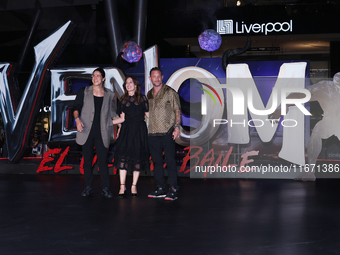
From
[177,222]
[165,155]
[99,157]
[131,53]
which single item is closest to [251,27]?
[131,53]

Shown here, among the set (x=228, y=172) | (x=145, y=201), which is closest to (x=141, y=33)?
(x=228, y=172)

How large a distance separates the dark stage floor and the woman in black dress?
0.40 metres

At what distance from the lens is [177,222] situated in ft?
11.1

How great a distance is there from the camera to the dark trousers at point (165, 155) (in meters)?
4.65

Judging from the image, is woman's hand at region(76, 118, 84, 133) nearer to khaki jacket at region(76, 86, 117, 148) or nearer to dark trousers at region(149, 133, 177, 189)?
khaki jacket at region(76, 86, 117, 148)

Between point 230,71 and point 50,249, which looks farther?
point 230,71

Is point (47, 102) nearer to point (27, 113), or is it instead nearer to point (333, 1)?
point (27, 113)

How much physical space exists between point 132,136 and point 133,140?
0.05 metres

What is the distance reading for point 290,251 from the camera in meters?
2.54

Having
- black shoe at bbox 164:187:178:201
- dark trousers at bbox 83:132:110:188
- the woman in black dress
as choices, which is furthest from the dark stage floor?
the woman in black dress

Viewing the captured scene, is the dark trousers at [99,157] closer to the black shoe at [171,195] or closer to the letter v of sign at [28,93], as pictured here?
the black shoe at [171,195]

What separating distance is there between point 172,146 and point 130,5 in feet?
27.0

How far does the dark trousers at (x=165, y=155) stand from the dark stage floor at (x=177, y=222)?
0.95 feet

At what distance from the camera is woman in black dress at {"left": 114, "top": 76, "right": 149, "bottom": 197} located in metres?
4.70
